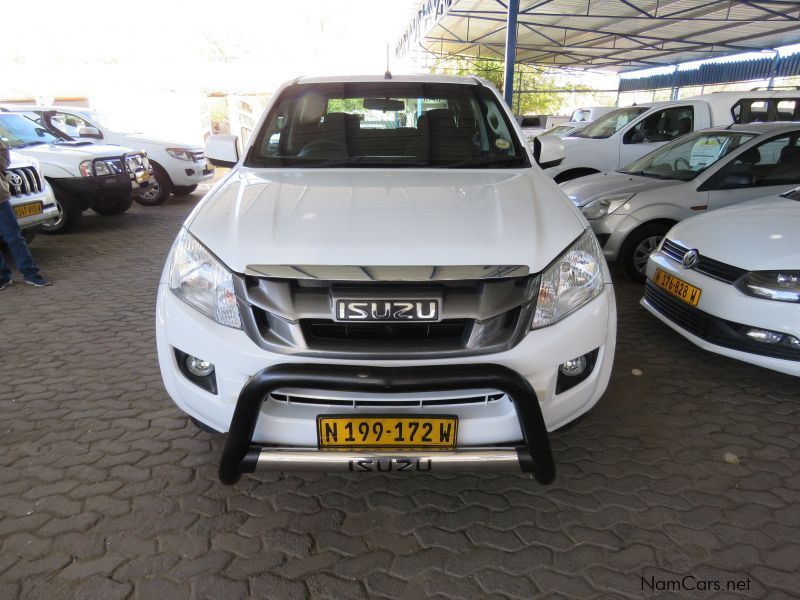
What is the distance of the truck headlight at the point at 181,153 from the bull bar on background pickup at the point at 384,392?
8.78 m

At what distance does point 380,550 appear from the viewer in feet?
6.54

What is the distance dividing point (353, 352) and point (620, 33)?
2049 cm

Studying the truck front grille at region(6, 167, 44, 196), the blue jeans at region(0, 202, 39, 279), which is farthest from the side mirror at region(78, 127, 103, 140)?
the blue jeans at region(0, 202, 39, 279)

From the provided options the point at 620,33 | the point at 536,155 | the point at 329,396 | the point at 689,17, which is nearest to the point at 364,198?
the point at 329,396

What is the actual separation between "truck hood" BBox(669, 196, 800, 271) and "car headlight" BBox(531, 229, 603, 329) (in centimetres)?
152

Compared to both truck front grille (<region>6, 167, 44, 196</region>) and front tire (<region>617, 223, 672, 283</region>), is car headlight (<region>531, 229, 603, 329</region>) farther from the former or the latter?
truck front grille (<region>6, 167, 44, 196</region>)

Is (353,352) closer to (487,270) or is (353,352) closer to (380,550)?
(487,270)

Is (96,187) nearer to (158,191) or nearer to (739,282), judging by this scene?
(158,191)

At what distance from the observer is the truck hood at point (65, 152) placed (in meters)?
7.05

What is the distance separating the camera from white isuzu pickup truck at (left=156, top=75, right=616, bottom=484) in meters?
1.73

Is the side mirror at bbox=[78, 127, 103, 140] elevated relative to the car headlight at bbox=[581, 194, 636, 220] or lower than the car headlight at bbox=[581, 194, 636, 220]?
elevated

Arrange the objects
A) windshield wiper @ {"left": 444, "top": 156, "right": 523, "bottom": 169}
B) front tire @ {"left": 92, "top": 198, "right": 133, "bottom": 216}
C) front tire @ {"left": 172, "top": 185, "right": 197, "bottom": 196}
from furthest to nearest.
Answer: front tire @ {"left": 172, "top": 185, "right": 197, "bottom": 196} → front tire @ {"left": 92, "top": 198, "right": 133, "bottom": 216} → windshield wiper @ {"left": 444, "top": 156, "right": 523, "bottom": 169}

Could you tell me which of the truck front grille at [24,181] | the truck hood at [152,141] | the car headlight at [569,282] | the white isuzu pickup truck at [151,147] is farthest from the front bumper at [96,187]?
the car headlight at [569,282]

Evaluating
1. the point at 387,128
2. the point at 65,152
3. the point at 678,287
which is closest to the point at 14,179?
the point at 65,152
